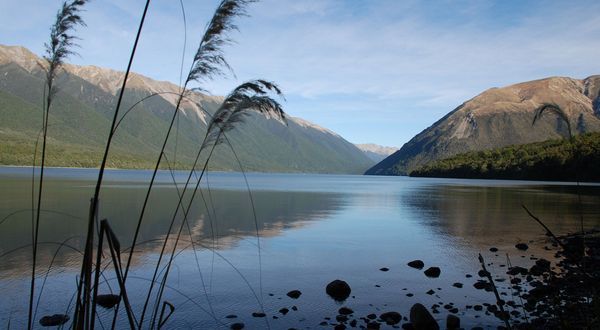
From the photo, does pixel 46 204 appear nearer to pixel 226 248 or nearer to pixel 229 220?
pixel 229 220

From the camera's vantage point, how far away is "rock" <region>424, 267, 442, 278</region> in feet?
69.0

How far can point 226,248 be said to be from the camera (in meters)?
26.9

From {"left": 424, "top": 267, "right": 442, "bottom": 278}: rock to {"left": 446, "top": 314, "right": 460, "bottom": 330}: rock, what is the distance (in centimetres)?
741

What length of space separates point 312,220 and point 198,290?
2675cm

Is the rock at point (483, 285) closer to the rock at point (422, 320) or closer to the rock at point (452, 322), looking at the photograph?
the rock at point (452, 322)

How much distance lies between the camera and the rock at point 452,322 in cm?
1337

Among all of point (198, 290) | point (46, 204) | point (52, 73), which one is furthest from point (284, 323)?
point (46, 204)

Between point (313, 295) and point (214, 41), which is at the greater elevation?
point (214, 41)

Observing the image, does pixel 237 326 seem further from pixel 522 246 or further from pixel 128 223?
pixel 128 223

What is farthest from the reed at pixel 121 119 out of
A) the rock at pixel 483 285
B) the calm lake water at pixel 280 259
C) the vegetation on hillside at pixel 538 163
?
the vegetation on hillside at pixel 538 163

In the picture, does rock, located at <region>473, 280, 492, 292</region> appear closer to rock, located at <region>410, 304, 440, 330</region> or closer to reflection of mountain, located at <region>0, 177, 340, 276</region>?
rock, located at <region>410, 304, 440, 330</region>

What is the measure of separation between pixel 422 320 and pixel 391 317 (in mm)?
1205

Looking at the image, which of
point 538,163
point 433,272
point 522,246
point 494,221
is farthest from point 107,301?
point 538,163

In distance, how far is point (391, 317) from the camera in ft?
46.4
